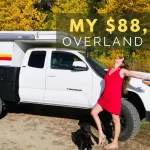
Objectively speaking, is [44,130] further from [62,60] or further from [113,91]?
[113,91]

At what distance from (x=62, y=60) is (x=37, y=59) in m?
0.67

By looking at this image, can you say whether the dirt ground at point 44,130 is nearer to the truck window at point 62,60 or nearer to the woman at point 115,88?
the woman at point 115,88

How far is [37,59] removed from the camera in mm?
8375

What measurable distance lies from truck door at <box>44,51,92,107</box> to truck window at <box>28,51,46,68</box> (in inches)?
9.4

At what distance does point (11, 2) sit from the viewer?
29.9 metres

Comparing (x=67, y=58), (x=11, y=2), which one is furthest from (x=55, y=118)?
(x=11, y=2)

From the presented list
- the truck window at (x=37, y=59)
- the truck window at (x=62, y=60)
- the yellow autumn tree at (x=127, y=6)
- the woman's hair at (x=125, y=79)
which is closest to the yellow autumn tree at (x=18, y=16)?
the yellow autumn tree at (x=127, y=6)

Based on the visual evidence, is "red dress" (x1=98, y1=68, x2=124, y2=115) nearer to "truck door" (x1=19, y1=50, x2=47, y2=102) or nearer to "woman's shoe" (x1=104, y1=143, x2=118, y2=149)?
"woman's shoe" (x1=104, y1=143, x2=118, y2=149)

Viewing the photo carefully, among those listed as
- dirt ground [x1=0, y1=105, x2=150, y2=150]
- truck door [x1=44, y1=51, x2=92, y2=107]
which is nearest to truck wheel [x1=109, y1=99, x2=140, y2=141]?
dirt ground [x1=0, y1=105, x2=150, y2=150]

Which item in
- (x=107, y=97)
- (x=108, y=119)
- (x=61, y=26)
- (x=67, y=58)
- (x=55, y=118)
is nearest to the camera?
(x=107, y=97)

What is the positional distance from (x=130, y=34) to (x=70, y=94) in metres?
19.1

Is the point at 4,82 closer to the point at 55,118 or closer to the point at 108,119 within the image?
the point at 55,118

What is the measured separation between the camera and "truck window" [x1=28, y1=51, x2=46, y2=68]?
8.30 m

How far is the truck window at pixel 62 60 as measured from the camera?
8.07 m
